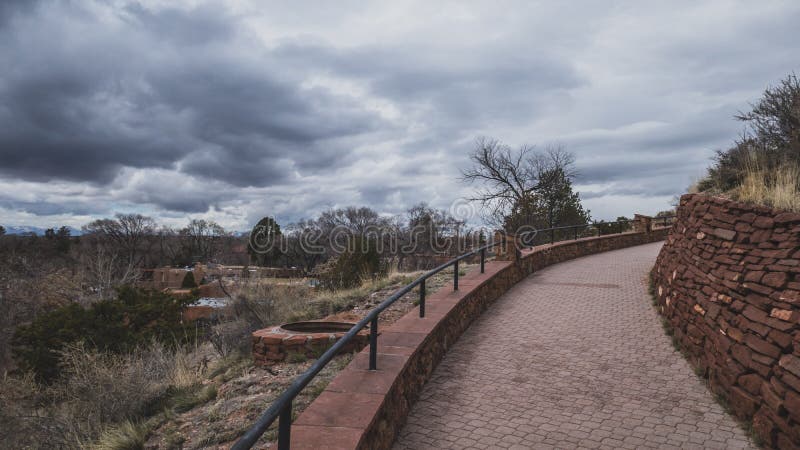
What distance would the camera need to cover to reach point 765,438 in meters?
3.67

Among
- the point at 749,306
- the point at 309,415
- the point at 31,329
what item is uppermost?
the point at 749,306

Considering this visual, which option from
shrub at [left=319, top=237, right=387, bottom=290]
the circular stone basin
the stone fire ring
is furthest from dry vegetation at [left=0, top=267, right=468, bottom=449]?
shrub at [left=319, top=237, right=387, bottom=290]

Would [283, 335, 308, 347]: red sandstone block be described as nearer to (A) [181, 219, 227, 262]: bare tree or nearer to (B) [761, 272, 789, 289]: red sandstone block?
(B) [761, 272, 789, 289]: red sandstone block

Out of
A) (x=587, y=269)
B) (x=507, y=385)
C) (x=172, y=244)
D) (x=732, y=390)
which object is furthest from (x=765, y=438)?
(x=172, y=244)

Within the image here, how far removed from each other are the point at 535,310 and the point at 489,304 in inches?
33.9

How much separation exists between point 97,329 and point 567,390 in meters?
14.8

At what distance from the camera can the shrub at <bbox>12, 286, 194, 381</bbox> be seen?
13.5 meters

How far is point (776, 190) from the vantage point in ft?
16.2

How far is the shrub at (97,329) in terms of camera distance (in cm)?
1350

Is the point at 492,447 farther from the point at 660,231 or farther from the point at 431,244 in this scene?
the point at 431,244

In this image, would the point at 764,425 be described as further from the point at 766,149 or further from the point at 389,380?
the point at 766,149

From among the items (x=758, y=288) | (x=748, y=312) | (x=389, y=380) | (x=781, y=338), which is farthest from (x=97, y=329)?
(x=781, y=338)

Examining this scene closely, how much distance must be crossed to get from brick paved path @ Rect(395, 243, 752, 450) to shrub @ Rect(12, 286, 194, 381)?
10952mm

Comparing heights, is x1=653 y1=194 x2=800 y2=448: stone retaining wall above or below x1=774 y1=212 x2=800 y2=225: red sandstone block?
below
